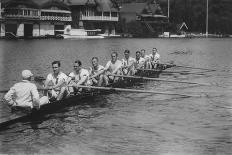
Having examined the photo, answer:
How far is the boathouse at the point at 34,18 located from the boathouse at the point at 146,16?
2403cm

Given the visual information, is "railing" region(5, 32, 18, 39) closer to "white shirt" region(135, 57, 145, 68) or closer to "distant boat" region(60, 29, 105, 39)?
"distant boat" region(60, 29, 105, 39)

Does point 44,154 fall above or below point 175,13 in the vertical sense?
below

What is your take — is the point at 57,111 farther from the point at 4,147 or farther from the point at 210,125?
the point at 210,125

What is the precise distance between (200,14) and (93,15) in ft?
143

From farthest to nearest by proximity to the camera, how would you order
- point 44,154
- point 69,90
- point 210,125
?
point 69,90 → point 210,125 → point 44,154

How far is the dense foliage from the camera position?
130625mm

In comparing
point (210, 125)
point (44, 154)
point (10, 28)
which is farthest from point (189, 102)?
point (10, 28)

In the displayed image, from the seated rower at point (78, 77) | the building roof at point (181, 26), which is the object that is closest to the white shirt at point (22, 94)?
the seated rower at point (78, 77)

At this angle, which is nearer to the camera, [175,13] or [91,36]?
[91,36]

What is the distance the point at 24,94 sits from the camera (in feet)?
41.4

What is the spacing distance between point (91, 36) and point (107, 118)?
→ 83.8 meters

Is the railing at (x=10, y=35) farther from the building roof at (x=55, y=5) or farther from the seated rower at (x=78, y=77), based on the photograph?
the seated rower at (x=78, y=77)

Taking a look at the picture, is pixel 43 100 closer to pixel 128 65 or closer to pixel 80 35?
pixel 128 65

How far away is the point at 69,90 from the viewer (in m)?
16.6
